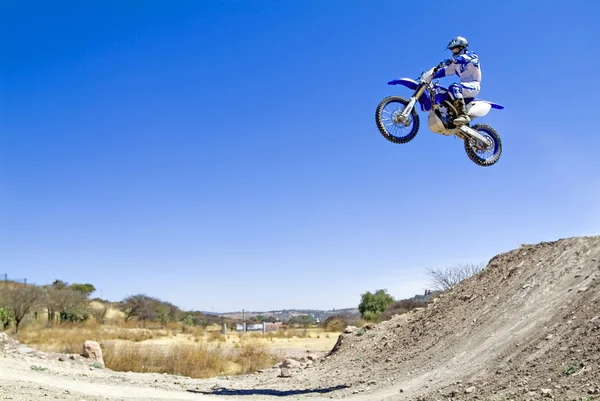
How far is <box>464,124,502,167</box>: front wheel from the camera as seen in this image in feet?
40.2

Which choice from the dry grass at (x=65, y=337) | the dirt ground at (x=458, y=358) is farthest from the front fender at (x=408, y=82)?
the dry grass at (x=65, y=337)

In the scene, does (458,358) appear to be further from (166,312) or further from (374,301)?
(166,312)

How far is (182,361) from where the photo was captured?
2050 cm

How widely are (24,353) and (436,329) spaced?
13028mm

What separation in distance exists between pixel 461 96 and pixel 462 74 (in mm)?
567

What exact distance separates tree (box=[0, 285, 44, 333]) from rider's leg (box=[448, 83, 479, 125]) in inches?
1400

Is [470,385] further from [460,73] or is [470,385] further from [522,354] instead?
[460,73]

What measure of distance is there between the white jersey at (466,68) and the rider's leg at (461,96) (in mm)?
202

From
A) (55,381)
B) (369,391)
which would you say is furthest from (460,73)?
(55,381)

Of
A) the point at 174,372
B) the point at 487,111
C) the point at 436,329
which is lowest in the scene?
the point at 174,372

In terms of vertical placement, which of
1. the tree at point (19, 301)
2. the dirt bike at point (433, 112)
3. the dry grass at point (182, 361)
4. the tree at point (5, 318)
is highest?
the dirt bike at point (433, 112)

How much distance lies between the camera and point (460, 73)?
1183cm

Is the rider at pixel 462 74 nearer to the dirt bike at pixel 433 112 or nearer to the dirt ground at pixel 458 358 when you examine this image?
the dirt bike at pixel 433 112

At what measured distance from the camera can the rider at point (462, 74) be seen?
11617 millimetres
